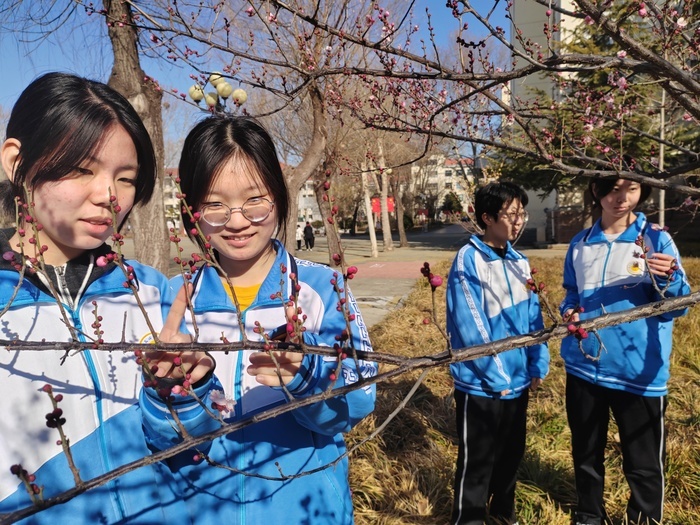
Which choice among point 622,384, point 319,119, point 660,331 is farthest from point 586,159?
point 319,119

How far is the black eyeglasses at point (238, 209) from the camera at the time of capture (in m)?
1.50

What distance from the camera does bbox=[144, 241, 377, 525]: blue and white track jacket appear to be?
147 cm

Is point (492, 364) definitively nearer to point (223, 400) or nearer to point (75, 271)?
point (223, 400)

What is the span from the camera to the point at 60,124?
4.31 feet

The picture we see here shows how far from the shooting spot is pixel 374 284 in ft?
39.7

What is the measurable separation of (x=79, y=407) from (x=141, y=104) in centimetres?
353

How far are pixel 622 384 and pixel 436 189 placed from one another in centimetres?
4440

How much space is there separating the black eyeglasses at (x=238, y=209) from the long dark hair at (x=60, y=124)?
0.25m

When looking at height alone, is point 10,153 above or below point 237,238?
above

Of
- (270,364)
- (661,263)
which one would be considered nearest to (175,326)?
(270,364)

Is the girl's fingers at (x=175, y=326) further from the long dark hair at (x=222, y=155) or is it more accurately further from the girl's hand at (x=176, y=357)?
the long dark hair at (x=222, y=155)

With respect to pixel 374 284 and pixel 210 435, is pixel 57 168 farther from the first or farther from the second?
pixel 374 284

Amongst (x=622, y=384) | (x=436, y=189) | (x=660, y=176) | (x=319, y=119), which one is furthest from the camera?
(x=436, y=189)

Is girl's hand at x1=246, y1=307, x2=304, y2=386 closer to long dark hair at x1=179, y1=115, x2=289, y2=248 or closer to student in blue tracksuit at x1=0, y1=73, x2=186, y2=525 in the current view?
student in blue tracksuit at x1=0, y1=73, x2=186, y2=525
